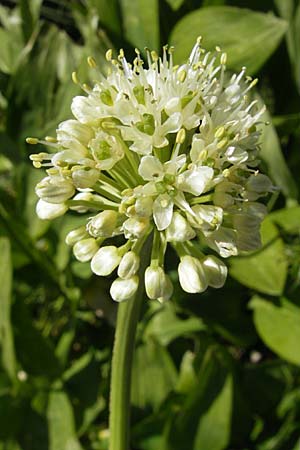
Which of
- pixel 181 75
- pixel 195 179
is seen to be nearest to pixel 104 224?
pixel 195 179

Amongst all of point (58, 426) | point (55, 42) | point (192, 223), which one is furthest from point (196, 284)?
point (55, 42)

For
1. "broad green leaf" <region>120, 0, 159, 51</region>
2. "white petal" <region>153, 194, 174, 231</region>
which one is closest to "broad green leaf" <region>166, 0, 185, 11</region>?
"broad green leaf" <region>120, 0, 159, 51</region>

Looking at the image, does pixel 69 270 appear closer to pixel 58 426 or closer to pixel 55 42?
pixel 58 426

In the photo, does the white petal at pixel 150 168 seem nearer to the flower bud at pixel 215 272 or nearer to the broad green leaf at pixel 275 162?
the flower bud at pixel 215 272

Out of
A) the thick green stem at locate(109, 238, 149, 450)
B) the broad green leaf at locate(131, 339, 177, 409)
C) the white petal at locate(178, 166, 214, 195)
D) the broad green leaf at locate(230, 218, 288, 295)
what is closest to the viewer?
the white petal at locate(178, 166, 214, 195)

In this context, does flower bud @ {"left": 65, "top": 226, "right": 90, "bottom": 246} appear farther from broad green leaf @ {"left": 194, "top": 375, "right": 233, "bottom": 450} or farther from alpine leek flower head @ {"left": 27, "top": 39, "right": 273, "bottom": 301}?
broad green leaf @ {"left": 194, "top": 375, "right": 233, "bottom": 450}
